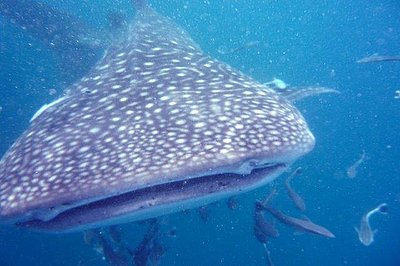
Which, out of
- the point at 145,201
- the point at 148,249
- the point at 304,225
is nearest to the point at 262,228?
the point at 304,225

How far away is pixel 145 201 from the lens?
8.70 feet

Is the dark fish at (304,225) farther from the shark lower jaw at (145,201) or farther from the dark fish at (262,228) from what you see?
the shark lower jaw at (145,201)

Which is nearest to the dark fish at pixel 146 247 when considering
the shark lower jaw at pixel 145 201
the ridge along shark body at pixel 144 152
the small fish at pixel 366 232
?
the ridge along shark body at pixel 144 152

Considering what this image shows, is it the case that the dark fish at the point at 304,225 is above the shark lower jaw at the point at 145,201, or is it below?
below

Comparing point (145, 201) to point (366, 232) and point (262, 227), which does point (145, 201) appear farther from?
point (366, 232)

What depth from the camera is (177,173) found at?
237 cm

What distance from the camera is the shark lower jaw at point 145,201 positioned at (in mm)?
2676

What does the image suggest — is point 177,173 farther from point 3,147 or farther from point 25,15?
point 3,147

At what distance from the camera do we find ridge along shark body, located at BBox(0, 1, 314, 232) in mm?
2410

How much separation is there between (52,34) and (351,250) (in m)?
18.6

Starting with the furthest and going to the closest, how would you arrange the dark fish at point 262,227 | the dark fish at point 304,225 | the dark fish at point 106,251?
the dark fish at point 106,251 → the dark fish at point 262,227 → the dark fish at point 304,225

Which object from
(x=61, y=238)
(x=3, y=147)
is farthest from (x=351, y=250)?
(x=3, y=147)

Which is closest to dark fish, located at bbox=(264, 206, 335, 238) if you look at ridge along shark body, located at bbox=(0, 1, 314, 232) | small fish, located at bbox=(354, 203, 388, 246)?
ridge along shark body, located at bbox=(0, 1, 314, 232)

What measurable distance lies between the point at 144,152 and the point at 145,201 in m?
0.41
